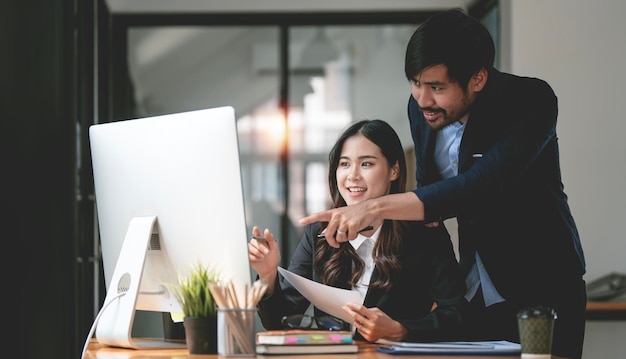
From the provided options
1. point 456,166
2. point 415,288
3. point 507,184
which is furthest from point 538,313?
point 456,166

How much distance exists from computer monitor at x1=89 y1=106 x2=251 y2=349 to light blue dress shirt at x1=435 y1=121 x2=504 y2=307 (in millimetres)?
717

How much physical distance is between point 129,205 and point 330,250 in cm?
58

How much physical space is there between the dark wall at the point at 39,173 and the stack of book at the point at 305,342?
1.96 meters

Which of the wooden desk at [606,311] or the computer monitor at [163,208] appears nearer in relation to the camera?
the computer monitor at [163,208]

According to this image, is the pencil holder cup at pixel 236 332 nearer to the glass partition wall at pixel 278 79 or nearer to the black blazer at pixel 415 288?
the black blazer at pixel 415 288

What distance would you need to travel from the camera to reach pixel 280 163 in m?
5.54

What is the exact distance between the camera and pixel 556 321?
7.39ft

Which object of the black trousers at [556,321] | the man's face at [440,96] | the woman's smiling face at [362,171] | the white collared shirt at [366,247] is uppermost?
the man's face at [440,96]

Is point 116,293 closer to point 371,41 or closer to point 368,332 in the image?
point 368,332

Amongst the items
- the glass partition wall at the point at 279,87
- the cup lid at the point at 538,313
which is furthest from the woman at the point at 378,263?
the glass partition wall at the point at 279,87

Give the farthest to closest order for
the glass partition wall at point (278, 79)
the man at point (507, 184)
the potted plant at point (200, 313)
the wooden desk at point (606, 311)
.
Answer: the glass partition wall at point (278, 79)
the wooden desk at point (606, 311)
the man at point (507, 184)
the potted plant at point (200, 313)

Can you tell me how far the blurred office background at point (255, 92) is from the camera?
3693mm

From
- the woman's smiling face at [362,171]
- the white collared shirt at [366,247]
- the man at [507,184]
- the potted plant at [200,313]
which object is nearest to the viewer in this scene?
the potted plant at [200,313]

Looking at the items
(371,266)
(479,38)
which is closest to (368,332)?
(371,266)
